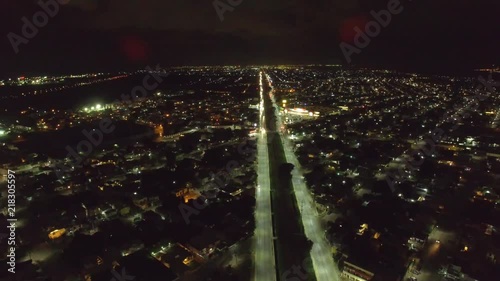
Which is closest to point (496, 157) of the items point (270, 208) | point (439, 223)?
point (439, 223)

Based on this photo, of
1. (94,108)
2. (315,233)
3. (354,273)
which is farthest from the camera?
(94,108)

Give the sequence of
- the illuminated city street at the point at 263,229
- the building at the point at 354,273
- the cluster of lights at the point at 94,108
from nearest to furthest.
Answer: the building at the point at 354,273, the illuminated city street at the point at 263,229, the cluster of lights at the point at 94,108

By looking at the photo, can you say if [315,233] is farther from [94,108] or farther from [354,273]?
[94,108]

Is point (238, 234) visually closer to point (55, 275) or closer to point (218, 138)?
point (55, 275)

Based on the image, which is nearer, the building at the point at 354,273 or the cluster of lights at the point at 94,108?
the building at the point at 354,273

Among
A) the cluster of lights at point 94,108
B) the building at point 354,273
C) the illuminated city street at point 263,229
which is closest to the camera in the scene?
the building at point 354,273

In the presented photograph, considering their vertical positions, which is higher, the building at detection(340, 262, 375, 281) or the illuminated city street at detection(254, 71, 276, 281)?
the illuminated city street at detection(254, 71, 276, 281)

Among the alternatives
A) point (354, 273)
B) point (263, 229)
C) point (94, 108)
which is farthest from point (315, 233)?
point (94, 108)

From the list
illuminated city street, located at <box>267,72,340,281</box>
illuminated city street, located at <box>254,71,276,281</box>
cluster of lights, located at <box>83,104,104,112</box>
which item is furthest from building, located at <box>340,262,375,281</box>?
cluster of lights, located at <box>83,104,104,112</box>

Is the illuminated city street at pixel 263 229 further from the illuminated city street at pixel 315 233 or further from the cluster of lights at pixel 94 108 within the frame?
the cluster of lights at pixel 94 108

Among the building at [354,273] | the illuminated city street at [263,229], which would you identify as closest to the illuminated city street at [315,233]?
the building at [354,273]

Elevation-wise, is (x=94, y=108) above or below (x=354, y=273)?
above

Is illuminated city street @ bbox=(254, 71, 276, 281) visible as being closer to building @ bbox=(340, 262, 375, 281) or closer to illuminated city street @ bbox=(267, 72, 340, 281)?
illuminated city street @ bbox=(267, 72, 340, 281)
